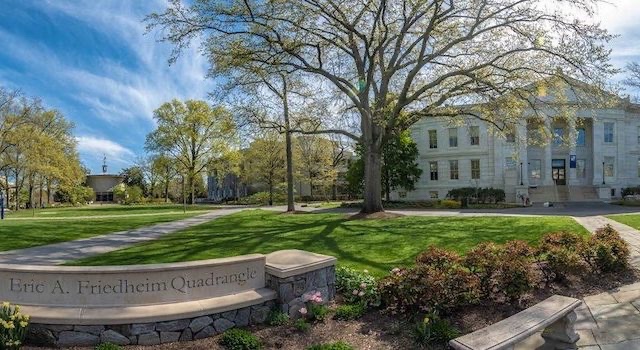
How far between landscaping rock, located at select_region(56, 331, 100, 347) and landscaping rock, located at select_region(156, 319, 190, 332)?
28.8 inches

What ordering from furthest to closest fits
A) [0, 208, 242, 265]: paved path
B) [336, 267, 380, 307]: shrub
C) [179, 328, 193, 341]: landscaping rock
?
[0, 208, 242, 265]: paved path → [336, 267, 380, 307]: shrub → [179, 328, 193, 341]: landscaping rock

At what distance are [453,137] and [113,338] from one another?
141 ft

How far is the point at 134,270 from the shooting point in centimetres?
571

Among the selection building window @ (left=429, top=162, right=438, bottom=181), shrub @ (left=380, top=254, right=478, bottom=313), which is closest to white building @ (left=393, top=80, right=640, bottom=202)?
building window @ (left=429, top=162, right=438, bottom=181)

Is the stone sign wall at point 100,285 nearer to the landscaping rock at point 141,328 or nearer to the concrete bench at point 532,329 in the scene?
the landscaping rock at point 141,328

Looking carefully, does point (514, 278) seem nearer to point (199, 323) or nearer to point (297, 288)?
point (297, 288)

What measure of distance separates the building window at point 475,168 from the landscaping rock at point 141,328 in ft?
137

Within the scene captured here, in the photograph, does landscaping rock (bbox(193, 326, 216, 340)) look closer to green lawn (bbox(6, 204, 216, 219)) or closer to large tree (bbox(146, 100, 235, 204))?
green lawn (bbox(6, 204, 216, 219))

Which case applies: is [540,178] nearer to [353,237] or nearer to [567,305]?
[353,237]

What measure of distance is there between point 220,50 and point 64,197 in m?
58.1

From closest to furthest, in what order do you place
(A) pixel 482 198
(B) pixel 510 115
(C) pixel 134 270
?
1. (C) pixel 134 270
2. (B) pixel 510 115
3. (A) pixel 482 198

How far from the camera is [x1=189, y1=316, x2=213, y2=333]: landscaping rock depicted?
18.5ft

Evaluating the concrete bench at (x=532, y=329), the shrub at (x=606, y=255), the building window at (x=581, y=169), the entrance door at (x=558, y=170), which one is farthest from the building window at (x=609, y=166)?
the concrete bench at (x=532, y=329)

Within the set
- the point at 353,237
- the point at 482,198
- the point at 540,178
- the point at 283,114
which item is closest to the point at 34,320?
the point at 353,237
